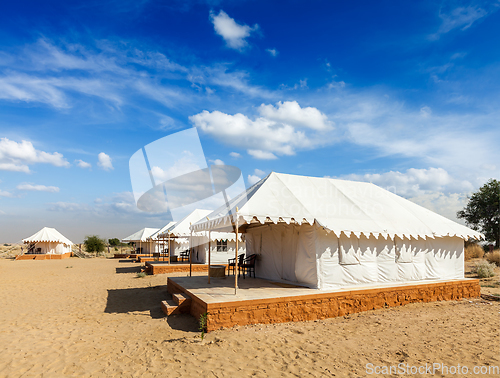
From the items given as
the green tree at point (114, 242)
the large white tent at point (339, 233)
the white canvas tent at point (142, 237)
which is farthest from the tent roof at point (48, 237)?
the green tree at point (114, 242)

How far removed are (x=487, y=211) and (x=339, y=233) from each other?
2551 cm

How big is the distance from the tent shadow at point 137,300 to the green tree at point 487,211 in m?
27.2

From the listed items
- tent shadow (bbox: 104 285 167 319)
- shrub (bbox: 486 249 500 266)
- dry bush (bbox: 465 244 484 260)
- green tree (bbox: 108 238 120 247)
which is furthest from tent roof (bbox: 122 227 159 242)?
green tree (bbox: 108 238 120 247)

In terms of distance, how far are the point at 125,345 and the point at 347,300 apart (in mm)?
5120

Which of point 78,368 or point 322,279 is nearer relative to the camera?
point 78,368

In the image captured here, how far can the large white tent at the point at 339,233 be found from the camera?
7.92 m

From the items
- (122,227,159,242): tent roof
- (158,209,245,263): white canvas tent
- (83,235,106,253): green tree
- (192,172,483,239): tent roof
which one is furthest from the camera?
(83,235,106,253): green tree

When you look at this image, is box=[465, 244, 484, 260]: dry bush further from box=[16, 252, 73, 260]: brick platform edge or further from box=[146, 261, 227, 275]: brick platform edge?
box=[16, 252, 73, 260]: brick platform edge

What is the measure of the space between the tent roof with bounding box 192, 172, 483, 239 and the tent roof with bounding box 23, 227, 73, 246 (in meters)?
32.9

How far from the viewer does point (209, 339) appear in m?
5.72

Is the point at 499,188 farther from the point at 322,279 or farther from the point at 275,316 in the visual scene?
the point at 275,316

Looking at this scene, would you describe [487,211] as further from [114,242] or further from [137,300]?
[114,242]

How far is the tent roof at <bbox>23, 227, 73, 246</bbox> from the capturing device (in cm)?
3422

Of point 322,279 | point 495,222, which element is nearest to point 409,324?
point 322,279
